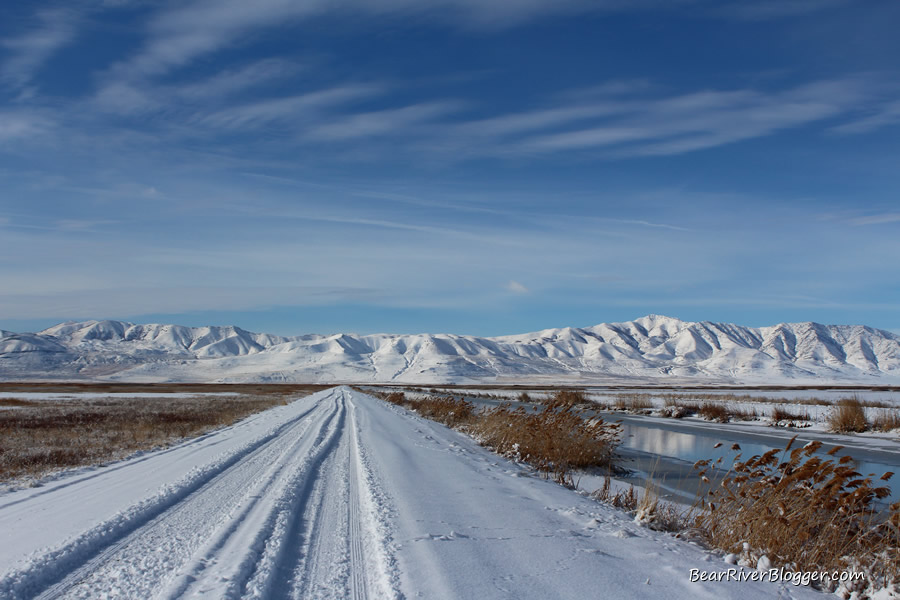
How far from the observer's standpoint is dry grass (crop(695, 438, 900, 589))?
208 inches

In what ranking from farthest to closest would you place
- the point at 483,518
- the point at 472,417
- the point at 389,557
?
the point at 472,417
the point at 483,518
the point at 389,557

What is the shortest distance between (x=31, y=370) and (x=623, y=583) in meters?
220

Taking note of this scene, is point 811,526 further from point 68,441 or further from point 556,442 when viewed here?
point 68,441

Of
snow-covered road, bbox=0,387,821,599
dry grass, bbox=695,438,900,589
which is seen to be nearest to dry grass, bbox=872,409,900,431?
snow-covered road, bbox=0,387,821,599

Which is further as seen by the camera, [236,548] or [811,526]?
[811,526]

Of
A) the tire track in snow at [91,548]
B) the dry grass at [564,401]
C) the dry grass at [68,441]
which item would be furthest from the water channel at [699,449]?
the dry grass at [68,441]

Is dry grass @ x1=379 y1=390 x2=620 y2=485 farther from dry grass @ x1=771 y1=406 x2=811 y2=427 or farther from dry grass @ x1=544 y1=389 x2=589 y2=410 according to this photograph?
dry grass @ x1=771 y1=406 x2=811 y2=427

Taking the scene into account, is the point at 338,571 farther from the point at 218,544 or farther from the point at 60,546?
the point at 60,546

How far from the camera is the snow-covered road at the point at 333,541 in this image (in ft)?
15.0


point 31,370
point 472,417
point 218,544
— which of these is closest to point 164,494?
point 218,544

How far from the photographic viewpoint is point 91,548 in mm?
5516

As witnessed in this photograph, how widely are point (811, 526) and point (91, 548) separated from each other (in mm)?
7072

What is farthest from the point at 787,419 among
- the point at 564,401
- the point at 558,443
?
the point at 558,443

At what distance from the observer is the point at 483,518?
6.80m
